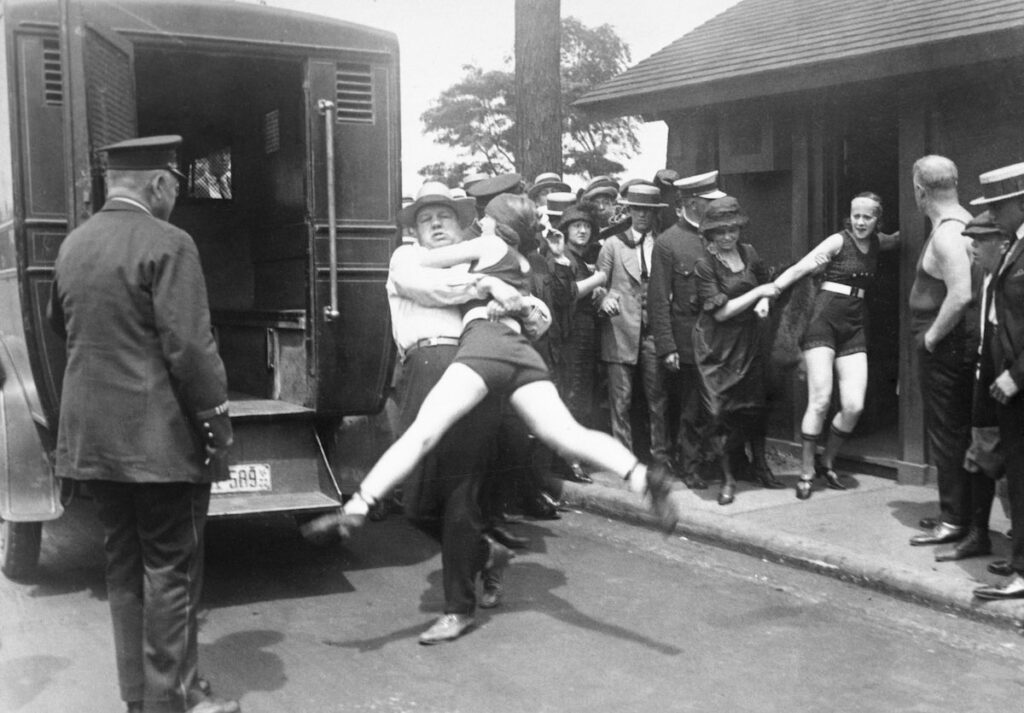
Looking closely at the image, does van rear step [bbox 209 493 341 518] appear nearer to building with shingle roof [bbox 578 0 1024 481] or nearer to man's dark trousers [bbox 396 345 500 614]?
man's dark trousers [bbox 396 345 500 614]

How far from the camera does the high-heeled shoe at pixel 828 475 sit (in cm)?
785

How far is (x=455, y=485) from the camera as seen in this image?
5219mm

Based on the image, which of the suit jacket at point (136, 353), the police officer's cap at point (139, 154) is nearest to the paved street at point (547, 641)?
the suit jacket at point (136, 353)

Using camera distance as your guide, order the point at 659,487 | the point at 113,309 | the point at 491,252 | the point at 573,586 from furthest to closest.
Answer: the point at 573,586
the point at 491,252
the point at 659,487
the point at 113,309

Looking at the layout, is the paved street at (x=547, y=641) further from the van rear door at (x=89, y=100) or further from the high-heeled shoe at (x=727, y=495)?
the van rear door at (x=89, y=100)

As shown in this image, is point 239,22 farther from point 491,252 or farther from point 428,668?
point 428,668

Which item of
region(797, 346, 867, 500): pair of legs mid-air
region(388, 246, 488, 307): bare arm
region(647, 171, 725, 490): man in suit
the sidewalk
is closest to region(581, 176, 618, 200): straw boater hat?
region(647, 171, 725, 490): man in suit

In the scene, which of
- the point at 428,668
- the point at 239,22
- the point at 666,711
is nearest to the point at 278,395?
the point at 239,22

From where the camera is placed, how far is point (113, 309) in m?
4.12

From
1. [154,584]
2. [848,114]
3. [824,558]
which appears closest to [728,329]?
[824,558]

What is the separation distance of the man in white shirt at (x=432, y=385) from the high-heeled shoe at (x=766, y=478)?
2931 mm

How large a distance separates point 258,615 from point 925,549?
11.2ft

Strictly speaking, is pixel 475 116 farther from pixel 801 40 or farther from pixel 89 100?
pixel 89 100

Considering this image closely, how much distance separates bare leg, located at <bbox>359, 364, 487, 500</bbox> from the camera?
5.09 meters
